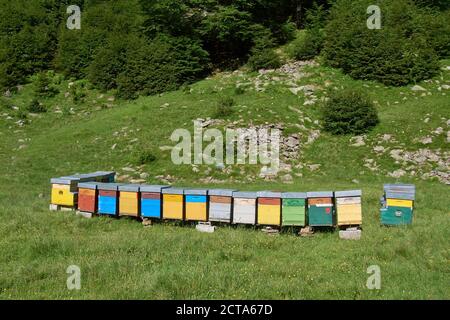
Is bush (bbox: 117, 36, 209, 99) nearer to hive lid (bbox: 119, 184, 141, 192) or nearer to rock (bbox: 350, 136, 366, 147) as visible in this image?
rock (bbox: 350, 136, 366, 147)

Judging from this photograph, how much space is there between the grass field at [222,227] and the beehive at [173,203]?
389 mm

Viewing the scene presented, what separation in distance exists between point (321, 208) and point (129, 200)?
5413mm

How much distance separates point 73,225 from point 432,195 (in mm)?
12194

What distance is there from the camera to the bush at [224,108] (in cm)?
2389

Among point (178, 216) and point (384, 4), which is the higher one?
point (384, 4)

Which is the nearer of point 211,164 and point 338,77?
point 211,164

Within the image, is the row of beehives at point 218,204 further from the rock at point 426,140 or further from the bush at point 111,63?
the bush at point 111,63

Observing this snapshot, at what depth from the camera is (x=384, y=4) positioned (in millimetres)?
30906

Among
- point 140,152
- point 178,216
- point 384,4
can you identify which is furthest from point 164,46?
point 178,216

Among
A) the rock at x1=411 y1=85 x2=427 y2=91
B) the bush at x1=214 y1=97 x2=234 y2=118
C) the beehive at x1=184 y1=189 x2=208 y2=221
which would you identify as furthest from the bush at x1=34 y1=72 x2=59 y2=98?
the rock at x1=411 y1=85 x2=427 y2=91

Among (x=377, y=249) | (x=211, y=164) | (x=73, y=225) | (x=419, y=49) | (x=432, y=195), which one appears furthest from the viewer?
(x=419, y=49)
